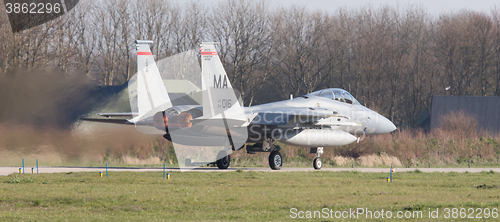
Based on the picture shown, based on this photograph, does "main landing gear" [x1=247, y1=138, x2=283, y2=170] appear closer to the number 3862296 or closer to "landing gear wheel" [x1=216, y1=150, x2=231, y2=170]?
"landing gear wheel" [x1=216, y1=150, x2=231, y2=170]

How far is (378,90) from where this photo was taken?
5450 cm

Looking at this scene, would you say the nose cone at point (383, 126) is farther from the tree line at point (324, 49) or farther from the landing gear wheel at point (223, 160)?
the tree line at point (324, 49)

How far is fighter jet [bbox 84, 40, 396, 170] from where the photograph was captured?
19688mm

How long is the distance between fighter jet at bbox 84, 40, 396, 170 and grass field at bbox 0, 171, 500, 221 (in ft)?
7.13

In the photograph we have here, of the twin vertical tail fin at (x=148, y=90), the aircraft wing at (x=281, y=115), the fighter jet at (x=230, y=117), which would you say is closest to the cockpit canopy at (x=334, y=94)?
the fighter jet at (x=230, y=117)

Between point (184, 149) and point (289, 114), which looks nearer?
point (289, 114)

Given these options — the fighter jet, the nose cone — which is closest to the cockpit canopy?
the fighter jet

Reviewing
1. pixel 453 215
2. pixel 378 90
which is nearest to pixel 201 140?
pixel 453 215

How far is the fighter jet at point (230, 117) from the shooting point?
64.6 ft

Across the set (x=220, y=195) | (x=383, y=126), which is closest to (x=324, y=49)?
(x=383, y=126)

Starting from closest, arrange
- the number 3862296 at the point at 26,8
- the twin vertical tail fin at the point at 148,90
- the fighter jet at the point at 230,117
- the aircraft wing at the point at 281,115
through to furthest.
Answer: the fighter jet at the point at 230,117 → the twin vertical tail fin at the point at 148,90 → the aircraft wing at the point at 281,115 → the number 3862296 at the point at 26,8

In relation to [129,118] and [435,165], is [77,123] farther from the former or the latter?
[435,165]

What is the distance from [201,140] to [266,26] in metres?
32.0

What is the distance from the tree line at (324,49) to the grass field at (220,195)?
32.0 meters
